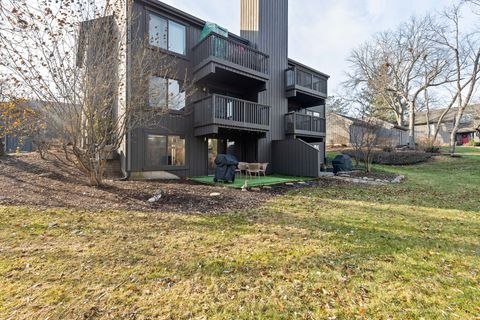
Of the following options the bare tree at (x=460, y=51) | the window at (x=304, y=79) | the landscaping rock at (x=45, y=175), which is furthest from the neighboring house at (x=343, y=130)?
the landscaping rock at (x=45, y=175)

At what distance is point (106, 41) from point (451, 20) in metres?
30.0

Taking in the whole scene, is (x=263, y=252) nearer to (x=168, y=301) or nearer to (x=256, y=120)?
(x=168, y=301)

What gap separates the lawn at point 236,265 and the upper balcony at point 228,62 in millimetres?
7867

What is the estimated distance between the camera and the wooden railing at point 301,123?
14.3 metres

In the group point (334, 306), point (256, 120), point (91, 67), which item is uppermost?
point (91, 67)

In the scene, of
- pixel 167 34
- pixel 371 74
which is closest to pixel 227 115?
pixel 167 34

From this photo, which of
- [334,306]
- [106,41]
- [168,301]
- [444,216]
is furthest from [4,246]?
[444,216]

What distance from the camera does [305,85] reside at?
1517cm

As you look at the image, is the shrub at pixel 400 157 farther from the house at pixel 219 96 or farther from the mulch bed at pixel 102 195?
the mulch bed at pixel 102 195

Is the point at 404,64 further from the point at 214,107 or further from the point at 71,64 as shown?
the point at 71,64

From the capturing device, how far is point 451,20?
21.3m

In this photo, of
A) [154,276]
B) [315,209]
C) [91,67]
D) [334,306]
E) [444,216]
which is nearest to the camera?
[334,306]

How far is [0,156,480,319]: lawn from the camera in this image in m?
2.25

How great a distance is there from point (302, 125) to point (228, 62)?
653cm
